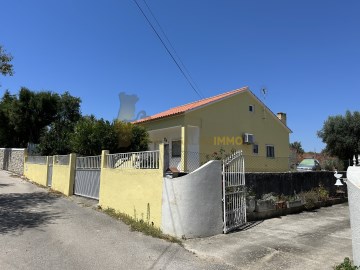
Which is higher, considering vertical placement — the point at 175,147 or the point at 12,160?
the point at 175,147

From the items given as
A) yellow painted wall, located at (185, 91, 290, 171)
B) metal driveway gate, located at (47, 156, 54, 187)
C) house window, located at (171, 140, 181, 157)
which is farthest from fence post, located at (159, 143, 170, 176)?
metal driveway gate, located at (47, 156, 54, 187)

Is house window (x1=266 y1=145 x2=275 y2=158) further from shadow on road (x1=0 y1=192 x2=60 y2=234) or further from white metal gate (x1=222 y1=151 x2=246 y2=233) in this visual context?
shadow on road (x1=0 y1=192 x2=60 y2=234)

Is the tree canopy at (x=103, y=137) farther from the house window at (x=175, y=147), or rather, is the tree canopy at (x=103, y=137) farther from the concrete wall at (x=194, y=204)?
the concrete wall at (x=194, y=204)

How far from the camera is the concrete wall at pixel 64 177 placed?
14562 millimetres

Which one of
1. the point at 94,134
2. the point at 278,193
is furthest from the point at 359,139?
the point at 94,134

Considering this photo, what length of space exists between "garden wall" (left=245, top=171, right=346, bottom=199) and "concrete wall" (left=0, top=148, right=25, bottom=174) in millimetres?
19808

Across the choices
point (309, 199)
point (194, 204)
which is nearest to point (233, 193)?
point (194, 204)

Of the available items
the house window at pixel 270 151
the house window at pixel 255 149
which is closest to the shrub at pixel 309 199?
the house window at pixel 255 149

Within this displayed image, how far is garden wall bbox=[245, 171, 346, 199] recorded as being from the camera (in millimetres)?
10430

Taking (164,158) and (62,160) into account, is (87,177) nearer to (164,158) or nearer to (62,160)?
(62,160)

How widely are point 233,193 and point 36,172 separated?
15.7m

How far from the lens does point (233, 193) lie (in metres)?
8.54

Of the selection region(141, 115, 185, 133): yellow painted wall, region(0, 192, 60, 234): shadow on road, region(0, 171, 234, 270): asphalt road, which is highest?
region(141, 115, 185, 133): yellow painted wall

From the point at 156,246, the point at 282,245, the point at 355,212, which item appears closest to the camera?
the point at 355,212
